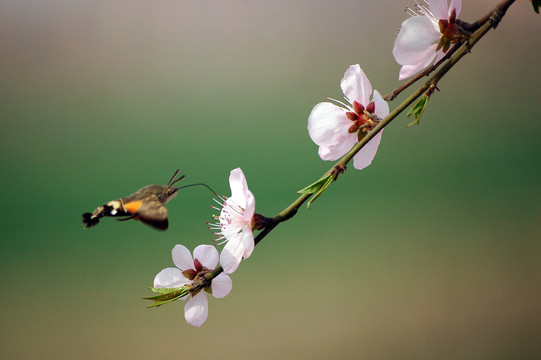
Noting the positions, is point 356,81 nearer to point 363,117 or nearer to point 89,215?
point 363,117

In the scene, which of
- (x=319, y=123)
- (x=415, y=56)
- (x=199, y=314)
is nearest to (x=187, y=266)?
(x=199, y=314)

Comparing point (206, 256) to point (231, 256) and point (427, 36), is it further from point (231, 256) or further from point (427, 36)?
point (427, 36)

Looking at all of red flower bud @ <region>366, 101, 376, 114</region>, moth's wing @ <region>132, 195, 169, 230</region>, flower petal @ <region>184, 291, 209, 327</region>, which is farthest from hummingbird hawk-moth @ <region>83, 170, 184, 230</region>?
red flower bud @ <region>366, 101, 376, 114</region>

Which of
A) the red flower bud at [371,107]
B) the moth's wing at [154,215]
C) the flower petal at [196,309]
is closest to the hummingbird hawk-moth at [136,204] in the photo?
the moth's wing at [154,215]

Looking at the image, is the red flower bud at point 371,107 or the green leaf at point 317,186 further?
the red flower bud at point 371,107

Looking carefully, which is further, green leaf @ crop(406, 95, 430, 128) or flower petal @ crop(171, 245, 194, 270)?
flower petal @ crop(171, 245, 194, 270)

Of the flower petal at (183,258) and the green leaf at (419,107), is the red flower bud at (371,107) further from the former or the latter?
the flower petal at (183,258)

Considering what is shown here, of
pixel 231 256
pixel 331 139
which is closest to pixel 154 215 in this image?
pixel 231 256

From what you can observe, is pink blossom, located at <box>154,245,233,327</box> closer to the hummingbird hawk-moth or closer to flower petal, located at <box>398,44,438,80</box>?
the hummingbird hawk-moth
